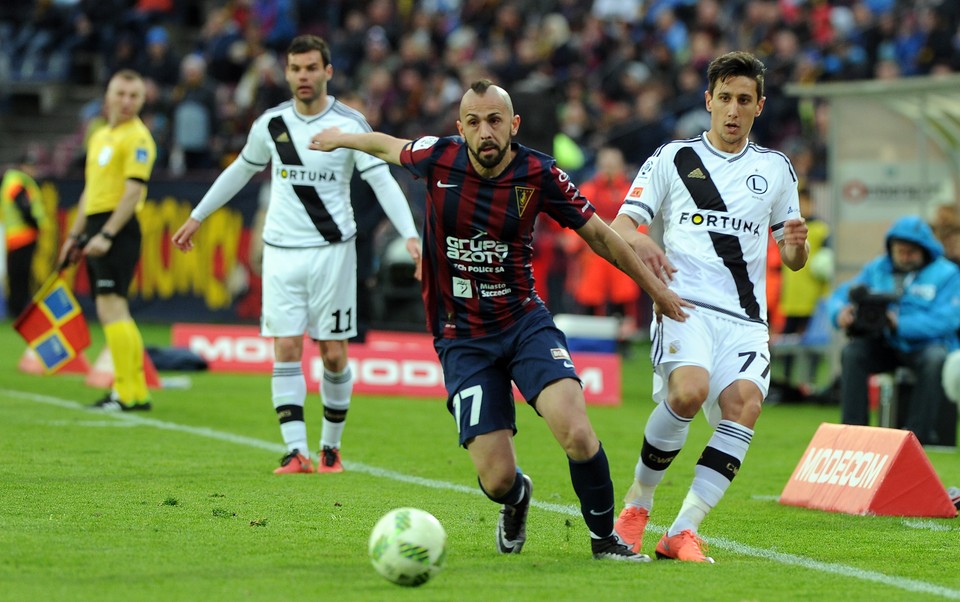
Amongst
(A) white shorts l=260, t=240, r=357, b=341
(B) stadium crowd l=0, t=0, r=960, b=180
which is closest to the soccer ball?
(A) white shorts l=260, t=240, r=357, b=341

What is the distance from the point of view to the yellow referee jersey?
11570 millimetres

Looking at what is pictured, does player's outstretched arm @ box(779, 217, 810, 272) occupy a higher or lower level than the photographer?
higher

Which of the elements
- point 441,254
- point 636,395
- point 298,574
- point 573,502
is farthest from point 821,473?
point 636,395

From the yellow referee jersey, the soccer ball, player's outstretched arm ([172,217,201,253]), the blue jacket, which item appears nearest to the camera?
the soccer ball

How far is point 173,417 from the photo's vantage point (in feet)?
39.0

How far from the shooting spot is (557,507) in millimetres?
8031

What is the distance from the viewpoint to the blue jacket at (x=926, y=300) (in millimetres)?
11258

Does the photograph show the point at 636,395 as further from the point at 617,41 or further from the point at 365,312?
the point at 617,41

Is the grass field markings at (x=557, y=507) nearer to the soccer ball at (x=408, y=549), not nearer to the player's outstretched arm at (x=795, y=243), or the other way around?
the player's outstretched arm at (x=795, y=243)

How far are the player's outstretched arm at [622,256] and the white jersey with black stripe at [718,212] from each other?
0.78 ft

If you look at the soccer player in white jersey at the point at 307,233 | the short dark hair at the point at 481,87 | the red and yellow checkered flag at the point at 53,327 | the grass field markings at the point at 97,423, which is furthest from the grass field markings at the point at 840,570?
the red and yellow checkered flag at the point at 53,327

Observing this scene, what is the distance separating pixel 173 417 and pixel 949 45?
40.1ft

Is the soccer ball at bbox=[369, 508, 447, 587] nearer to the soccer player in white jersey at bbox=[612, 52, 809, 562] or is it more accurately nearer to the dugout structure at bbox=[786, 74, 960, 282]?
the soccer player in white jersey at bbox=[612, 52, 809, 562]

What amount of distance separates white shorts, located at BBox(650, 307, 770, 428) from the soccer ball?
59.1 inches
